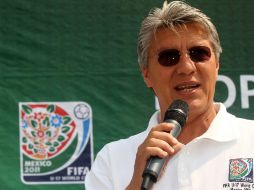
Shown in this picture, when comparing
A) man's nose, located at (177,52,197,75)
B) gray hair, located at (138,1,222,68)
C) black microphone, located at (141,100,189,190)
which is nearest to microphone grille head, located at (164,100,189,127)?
black microphone, located at (141,100,189,190)

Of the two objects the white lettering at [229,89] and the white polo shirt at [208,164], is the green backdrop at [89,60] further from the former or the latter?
the white polo shirt at [208,164]

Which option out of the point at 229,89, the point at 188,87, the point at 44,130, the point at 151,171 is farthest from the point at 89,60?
the point at 151,171

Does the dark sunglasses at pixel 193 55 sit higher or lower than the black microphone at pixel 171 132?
higher

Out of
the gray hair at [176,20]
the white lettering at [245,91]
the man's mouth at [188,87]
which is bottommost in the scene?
the man's mouth at [188,87]

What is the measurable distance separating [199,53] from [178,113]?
0.79 feet

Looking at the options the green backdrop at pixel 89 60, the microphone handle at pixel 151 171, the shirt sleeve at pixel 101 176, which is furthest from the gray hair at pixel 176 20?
the green backdrop at pixel 89 60

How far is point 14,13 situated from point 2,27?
0.10 meters

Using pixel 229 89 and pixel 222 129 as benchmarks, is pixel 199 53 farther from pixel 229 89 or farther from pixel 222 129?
pixel 229 89

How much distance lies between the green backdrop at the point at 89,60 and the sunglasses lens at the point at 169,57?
4.97 feet

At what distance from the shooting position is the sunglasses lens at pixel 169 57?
1629 millimetres

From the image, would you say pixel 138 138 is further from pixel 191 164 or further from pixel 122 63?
pixel 122 63

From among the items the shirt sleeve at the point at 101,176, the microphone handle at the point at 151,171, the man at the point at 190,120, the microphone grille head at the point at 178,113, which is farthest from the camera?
the shirt sleeve at the point at 101,176

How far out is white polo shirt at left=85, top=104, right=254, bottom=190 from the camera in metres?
1.54

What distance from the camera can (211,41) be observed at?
66.2 inches
